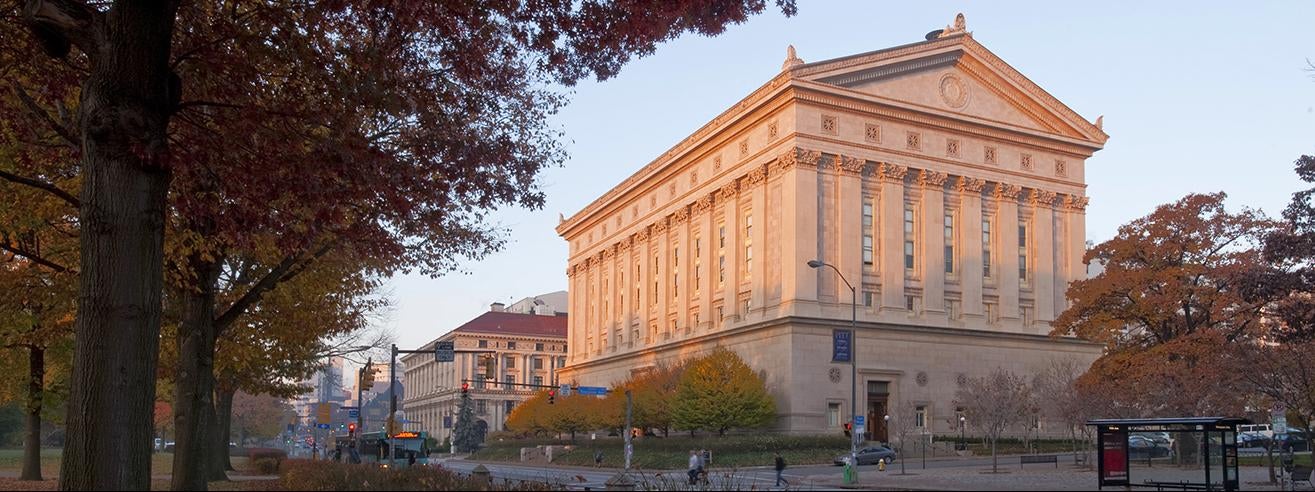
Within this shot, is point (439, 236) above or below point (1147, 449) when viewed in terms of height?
above

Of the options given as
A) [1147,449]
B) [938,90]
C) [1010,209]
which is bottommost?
[1147,449]

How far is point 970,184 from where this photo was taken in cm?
8300

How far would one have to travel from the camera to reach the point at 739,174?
3265 inches

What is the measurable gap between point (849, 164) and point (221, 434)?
42361 millimetres

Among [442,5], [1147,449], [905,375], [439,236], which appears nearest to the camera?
[442,5]

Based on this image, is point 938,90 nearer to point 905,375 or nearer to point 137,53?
point 905,375

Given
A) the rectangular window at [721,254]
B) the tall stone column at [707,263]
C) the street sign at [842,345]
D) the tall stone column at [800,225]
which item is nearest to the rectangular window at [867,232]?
the tall stone column at [800,225]

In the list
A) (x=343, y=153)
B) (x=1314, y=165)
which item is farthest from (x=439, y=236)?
(x=1314, y=165)

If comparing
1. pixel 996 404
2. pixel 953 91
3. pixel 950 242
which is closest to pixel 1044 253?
pixel 950 242

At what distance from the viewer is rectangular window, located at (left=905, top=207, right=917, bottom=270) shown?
81000 mm

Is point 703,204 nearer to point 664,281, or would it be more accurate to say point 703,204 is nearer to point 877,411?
point 664,281

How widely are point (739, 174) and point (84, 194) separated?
69.8 m

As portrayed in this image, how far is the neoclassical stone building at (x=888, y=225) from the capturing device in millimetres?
75625

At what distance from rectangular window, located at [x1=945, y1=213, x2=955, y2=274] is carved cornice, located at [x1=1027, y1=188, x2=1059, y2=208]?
6806mm
